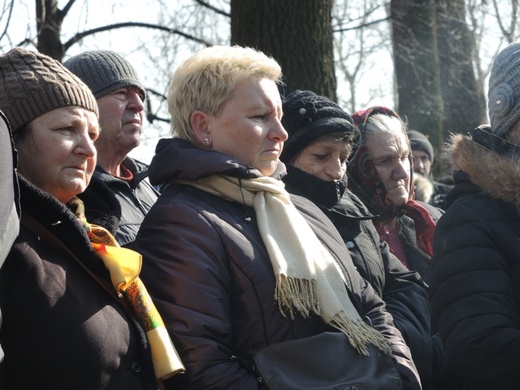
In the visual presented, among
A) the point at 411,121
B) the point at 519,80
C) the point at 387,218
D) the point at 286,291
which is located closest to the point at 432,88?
the point at 411,121

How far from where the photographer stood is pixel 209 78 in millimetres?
3438

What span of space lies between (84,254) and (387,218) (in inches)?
94.5

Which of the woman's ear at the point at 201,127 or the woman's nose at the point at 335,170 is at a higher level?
the woman's ear at the point at 201,127

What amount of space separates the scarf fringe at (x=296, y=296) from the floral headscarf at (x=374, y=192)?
1.68 metres

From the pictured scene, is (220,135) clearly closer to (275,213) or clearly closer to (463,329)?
(275,213)

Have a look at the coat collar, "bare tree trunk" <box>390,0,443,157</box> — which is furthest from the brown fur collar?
"bare tree trunk" <box>390,0,443,157</box>

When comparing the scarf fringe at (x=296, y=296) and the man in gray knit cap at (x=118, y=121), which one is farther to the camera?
the man in gray knit cap at (x=118, y=121)

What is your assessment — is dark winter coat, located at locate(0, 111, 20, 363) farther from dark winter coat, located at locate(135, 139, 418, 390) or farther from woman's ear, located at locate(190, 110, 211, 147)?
woman's ear, located at locate(190, 110, 211, 147)

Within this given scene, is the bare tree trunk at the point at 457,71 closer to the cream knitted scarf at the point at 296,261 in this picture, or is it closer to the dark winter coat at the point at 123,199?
the dark winter coat at the point at 123,199

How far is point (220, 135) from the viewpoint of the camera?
3.43 meters

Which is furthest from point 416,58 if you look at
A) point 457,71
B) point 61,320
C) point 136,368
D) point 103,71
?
point 61,320

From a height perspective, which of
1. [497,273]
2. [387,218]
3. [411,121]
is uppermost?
[497,273]

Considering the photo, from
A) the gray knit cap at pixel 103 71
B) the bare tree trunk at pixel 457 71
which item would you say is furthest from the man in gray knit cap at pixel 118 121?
the bare tree trunk at pixel 457 71

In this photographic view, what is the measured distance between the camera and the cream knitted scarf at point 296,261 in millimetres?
3143
